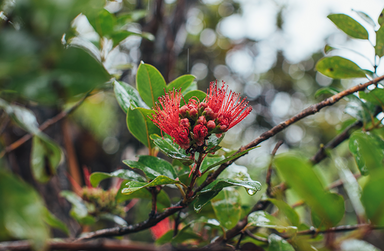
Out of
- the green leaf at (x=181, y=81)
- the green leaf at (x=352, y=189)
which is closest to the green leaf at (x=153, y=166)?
the green leaf at (x=181, y=81)

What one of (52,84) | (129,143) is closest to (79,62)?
(52,84)

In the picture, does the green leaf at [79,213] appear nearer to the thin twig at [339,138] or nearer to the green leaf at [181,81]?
the green leaf at [181,81]

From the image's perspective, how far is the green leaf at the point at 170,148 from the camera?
1.28 ft

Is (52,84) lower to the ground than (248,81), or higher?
higher

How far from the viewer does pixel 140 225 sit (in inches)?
15.4

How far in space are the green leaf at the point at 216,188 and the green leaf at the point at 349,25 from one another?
42 centimetres

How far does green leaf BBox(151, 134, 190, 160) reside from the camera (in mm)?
389

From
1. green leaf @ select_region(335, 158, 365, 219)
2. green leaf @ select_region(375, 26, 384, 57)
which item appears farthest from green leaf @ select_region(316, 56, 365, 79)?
green leaf @ select_region(335, 158, 365, 219)

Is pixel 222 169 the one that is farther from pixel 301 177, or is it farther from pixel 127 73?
pixel 127 73

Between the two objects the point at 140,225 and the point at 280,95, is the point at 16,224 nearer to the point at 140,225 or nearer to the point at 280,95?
the point at 140,225

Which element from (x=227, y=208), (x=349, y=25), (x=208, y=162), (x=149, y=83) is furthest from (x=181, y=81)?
(x=349, y=25)

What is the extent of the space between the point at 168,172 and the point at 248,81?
3.42 meters

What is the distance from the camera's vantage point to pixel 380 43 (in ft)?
1.50

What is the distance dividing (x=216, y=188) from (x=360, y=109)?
44 cm
